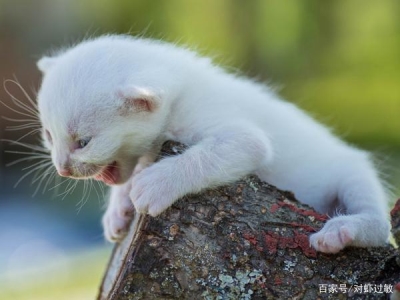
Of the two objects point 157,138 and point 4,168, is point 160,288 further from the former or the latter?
point 4,168

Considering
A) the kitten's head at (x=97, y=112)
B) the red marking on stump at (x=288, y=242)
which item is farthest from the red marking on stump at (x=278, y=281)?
the kitten's head at (x=97, y=112)

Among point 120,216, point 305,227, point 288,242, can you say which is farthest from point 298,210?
point 120,216

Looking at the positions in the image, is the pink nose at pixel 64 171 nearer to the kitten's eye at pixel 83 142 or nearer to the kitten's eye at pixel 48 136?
the kitten's eye at pixel 83 142

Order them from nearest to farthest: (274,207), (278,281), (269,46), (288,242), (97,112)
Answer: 1. (278,281)
2. (288,242)
3. (274,207)
4. (97,112)
5. (269,46)

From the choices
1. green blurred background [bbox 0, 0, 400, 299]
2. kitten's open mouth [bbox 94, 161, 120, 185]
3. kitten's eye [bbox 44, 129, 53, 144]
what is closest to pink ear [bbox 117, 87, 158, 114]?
kitten's open mouth [bbox 94, 161, 120, 185]

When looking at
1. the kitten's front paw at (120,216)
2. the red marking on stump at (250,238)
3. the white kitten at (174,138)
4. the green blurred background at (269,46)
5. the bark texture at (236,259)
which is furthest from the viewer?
the green blurred background at (269,46)

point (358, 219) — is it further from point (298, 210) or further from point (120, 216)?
point (120, 216)

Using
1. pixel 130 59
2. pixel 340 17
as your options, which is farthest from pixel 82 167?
pixel 340 17
